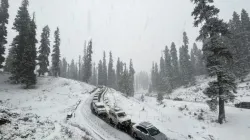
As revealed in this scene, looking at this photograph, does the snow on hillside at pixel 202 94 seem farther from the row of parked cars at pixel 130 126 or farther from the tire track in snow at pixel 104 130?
the tire track in snow at pixel 104 130

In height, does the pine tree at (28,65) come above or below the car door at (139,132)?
above

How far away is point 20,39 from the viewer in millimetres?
37531

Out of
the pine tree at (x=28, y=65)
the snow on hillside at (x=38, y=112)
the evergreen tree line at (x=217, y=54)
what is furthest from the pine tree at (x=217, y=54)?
the pine tree at (x=28, y=65)

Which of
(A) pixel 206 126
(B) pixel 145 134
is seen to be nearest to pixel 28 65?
(B) pixel 145 134

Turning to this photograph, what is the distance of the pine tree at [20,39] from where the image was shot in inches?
1324

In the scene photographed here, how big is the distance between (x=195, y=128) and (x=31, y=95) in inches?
1160

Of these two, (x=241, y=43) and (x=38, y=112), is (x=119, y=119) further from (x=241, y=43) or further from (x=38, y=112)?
(x=241, y=43)

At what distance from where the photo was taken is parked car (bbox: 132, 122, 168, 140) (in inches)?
501

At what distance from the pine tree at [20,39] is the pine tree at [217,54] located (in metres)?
36.4

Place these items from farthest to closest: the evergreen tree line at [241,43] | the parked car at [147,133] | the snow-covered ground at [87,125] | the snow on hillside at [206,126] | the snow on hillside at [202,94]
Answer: the evergreen tree line at [241,43] < the snow on hillside at [202,94] < the snow on hillside at [206,126] < the parked car at [147,133] < the snow-covered ground at [87,125]

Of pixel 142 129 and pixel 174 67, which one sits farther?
pixel 174 67

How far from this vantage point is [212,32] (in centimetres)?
1903

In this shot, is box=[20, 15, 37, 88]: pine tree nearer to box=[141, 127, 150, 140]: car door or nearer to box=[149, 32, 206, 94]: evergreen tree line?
box=[141, 127, 150, 140]: car door

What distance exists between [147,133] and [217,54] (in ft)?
43.7
